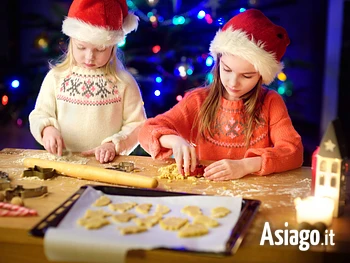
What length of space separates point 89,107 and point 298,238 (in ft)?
3.67

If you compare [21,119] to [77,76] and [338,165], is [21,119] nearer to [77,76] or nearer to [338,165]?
[77,76]

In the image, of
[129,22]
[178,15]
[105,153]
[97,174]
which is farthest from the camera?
[178,15]

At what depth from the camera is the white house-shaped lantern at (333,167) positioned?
3.96ft

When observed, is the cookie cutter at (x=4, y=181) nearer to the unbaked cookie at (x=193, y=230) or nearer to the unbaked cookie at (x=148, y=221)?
the unbaked cookie at (x=148, y=221)

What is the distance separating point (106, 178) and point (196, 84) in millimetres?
1707

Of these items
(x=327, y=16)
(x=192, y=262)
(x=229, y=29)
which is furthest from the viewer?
(x=327, y=16)

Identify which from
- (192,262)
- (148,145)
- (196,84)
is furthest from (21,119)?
(192,262)

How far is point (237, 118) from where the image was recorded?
1.81 metres

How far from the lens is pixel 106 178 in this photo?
1.42 m

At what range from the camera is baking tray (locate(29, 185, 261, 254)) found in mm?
1027

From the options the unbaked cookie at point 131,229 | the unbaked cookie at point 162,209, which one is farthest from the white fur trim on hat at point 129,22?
the unbaked cookie at point 131,229

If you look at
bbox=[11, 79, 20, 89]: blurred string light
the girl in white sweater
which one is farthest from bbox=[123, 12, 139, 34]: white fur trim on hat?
bbox=[11, 79, 20, 89]: blurred string light

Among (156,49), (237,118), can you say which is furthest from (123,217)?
(156,49)

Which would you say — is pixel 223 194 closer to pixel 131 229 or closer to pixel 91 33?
pixel 131 229
